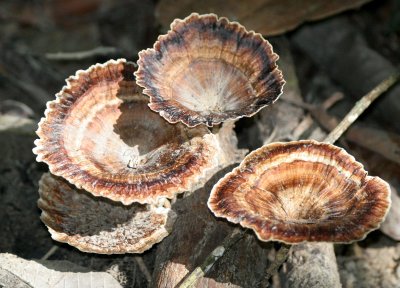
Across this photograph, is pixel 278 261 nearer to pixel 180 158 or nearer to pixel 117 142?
pixel 180 158

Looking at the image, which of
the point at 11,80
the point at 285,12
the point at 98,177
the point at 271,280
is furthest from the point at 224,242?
the point at 11,80

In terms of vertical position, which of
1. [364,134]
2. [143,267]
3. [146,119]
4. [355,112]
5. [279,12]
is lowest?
[143,267]

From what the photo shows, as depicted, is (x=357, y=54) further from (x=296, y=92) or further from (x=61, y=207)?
(x=61, y=207)

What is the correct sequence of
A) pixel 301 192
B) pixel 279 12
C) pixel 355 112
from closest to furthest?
pixel 301 192
pixel 355 112
pixel 279 12

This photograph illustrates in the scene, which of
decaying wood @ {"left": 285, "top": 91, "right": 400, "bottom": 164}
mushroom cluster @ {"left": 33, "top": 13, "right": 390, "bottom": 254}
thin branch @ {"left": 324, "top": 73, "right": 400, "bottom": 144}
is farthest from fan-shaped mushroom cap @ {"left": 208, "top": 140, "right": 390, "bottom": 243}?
decaying wood @ {"left": 285, "top": 91, "right": 400, "bottom": 164}

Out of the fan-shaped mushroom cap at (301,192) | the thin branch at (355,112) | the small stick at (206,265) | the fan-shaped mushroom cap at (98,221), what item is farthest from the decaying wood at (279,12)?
the small stick at (206,265)

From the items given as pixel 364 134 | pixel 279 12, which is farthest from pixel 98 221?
pixel 279 12

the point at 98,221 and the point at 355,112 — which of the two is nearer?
the point at 98,221
